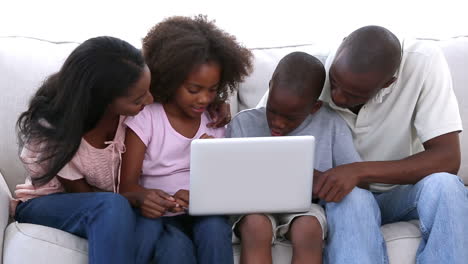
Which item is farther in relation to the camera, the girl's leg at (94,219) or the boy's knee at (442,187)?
the boy's knee at (442,187)

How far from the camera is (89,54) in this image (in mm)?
1630

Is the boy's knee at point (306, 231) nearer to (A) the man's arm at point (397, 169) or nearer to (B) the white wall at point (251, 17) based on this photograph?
(A) the man's arm at point (397, 169)

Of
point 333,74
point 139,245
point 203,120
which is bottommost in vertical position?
point 139,245

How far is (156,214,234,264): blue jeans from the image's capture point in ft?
5.16

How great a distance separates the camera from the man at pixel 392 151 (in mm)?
1619

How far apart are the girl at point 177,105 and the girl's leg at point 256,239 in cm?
6

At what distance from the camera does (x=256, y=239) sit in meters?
1.61

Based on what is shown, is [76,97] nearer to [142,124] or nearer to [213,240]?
[142,124]

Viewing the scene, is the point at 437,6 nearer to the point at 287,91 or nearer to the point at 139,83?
the point at 287,91

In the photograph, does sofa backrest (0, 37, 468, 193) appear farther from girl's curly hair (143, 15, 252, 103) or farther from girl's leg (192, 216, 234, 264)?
girl's leg (192, 216, 234, 264)

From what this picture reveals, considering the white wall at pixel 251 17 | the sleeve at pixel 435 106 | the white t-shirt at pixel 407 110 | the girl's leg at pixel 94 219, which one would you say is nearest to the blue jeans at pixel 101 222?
the girl's leg at pixel 94 219

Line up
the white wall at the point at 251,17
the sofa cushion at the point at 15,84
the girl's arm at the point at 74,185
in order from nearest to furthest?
the girl's arm at the point at 74,185 < the sofa cushion at the point at 15,84 < the white wall at the point at 251,17

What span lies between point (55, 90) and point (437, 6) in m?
1.38

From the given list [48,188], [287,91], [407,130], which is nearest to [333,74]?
[287,91]
